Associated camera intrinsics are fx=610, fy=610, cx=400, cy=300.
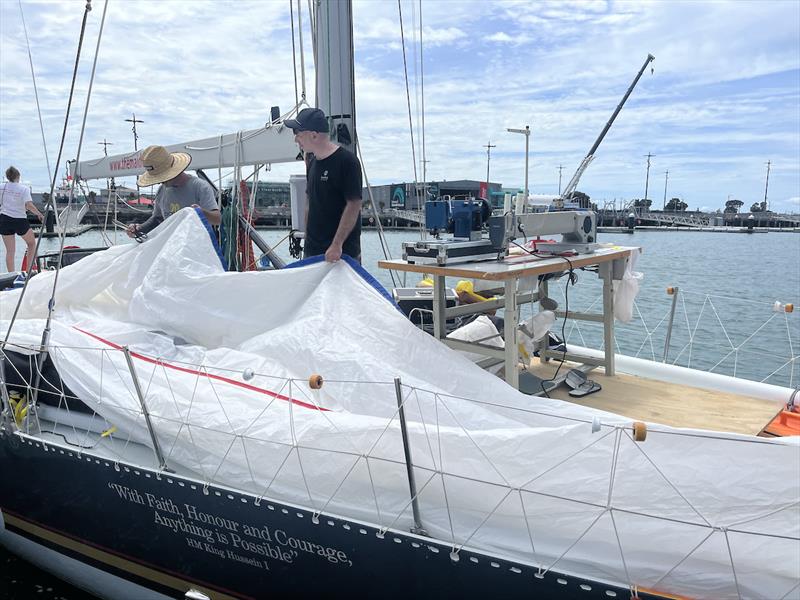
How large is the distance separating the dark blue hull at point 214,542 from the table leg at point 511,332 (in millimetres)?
1175

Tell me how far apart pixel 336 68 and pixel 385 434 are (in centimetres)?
303

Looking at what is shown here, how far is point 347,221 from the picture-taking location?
10.3ft

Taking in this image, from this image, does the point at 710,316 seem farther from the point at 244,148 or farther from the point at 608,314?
the point at 244,148

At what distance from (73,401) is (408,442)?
75.3 inches

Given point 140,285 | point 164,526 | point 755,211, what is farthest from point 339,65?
point 755,211

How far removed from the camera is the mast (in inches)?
161

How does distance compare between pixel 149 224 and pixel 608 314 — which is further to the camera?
pixel 149 224

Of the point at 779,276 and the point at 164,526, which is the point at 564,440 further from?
the point at 779,276

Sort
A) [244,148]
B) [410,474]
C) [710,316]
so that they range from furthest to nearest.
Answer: [710,316] < [244,148] < [410,474]

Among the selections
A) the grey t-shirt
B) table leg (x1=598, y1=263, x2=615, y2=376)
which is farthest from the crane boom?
the grey t-shirt

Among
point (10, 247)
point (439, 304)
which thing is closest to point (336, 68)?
point (439, 304)

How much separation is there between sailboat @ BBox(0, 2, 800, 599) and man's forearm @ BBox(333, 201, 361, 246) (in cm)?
14

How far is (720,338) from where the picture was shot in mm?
9328

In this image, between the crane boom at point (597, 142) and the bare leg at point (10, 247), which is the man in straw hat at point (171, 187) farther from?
the bare leg at point (10, 247)
